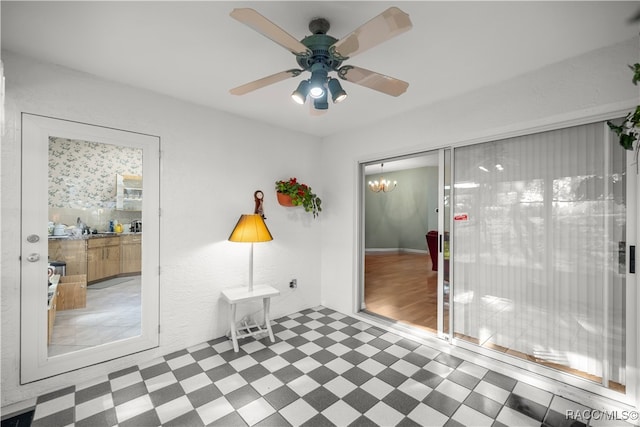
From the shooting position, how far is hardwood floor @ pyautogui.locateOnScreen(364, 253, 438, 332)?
3.62 m

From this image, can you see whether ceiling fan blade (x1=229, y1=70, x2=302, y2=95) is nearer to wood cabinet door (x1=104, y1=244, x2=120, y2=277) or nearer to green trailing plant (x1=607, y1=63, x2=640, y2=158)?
wood cabinet door (x1=104, y1=244, x2=120, y2=277)

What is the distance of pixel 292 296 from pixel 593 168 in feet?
10.9

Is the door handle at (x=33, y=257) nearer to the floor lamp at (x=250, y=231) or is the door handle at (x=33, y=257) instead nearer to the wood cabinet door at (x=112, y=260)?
the wood cabinet door at (x=112, y=260)

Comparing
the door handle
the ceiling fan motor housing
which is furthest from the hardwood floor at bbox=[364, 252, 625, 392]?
the door handle

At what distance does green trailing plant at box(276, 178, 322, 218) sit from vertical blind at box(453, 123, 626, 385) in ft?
5.79

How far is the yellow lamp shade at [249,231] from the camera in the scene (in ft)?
9.78

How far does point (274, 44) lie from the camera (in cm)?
196

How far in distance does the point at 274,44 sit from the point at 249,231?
177 centimetres

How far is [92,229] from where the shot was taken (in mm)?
2447

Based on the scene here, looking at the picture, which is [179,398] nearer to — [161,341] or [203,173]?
[161,341]

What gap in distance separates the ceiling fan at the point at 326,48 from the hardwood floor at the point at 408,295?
2.45 metres

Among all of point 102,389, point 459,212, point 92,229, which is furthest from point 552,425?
point 92,229

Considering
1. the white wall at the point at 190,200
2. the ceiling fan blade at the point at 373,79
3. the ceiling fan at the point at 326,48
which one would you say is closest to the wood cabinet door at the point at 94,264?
the white wall at the point at 190,200

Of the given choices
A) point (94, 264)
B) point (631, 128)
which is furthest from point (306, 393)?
point (631, 128)
